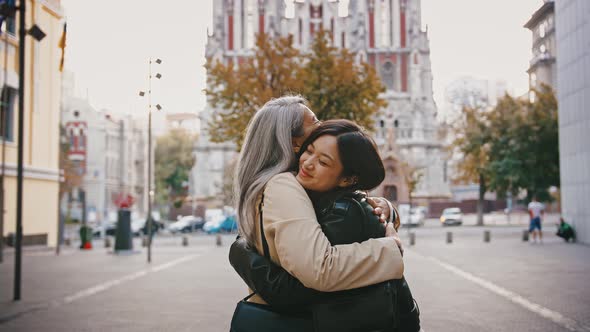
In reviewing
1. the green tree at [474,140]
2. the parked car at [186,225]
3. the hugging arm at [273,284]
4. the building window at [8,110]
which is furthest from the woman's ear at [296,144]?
the parked car at [186,225]

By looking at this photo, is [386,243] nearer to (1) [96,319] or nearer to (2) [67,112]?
(1) [96,319]

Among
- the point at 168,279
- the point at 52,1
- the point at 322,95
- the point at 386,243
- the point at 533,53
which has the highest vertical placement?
the point at 533,53

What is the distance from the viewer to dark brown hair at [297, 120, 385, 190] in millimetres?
2680

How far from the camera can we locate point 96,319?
870 centimetres

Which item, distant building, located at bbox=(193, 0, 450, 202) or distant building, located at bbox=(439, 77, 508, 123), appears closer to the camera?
distant building, located at bbox=(193, 0, 450, 202)

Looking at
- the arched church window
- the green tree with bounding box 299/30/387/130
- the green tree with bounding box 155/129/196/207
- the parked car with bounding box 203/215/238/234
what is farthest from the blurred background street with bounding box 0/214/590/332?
the green tree with bounding box 155/129/196/207

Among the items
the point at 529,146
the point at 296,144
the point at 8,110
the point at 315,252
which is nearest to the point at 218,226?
the point at 529,146

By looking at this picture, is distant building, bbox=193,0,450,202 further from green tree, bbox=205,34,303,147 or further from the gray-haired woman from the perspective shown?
the gray-haired woman

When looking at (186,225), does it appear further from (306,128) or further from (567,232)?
(306,128)

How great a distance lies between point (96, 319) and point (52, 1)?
20301mm

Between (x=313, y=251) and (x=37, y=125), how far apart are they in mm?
24610

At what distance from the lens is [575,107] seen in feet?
81.3

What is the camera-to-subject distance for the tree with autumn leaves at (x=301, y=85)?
1022 inches

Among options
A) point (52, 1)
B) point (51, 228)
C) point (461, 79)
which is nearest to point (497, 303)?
point (51, 228)
